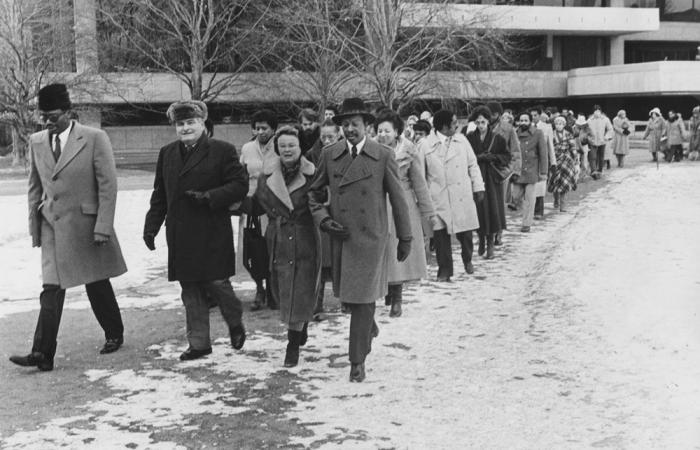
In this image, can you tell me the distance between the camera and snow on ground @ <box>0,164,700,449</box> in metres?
5.49

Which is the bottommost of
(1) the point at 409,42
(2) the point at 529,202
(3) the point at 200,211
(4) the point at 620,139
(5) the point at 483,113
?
(2) the point at 529,202

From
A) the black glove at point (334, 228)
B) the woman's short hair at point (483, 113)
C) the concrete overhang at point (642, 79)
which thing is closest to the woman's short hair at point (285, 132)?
the black glove at point (334, 228)

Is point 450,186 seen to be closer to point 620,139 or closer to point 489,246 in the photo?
point 489,246

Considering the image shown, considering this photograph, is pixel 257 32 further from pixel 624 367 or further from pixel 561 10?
pixel 624 367

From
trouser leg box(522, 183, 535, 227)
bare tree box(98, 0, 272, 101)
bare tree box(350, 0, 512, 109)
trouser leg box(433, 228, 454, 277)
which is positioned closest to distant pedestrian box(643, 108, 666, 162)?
bare tree box(350, 0, 512, 109)

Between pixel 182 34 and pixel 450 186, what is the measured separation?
2551 cm

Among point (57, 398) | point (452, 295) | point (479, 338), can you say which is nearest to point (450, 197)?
point (452, 295)

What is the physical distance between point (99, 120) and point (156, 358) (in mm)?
36859

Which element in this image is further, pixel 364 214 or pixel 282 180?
pixel 282 180

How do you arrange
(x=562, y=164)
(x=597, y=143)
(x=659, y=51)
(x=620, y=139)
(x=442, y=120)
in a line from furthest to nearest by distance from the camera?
1. (x=659, y=51)
2. (x=620, y=139)
3. (x=597, y=143)
4. (x=562, y=164)
5. (x=442, y=120)

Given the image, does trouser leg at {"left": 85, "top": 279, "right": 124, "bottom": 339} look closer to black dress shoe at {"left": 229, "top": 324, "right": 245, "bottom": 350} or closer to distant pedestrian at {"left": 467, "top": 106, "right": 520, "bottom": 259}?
black dress shoe at {"left": 229, "top": 324, "right": 245, "bottom": 350}

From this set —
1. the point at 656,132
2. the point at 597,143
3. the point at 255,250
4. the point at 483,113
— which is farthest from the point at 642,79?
the point at 255,250

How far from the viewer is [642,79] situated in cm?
4741

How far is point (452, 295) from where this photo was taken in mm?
9844
